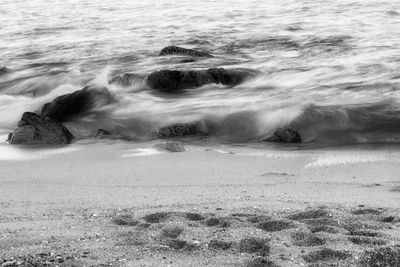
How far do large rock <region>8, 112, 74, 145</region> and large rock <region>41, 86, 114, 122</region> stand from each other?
2.61ft

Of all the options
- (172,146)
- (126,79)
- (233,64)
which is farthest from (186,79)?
(172,146)

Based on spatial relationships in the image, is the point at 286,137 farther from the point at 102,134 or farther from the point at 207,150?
the point at 102,134

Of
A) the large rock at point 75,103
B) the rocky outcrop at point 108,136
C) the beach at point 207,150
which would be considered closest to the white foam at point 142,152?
the beach at point 207,150

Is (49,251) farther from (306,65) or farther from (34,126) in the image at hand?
(306,65)

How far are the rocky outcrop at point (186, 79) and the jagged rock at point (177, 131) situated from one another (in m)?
1.95

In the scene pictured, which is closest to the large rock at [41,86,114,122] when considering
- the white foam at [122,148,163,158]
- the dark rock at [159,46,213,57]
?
the white foam at [122,148,163,158]

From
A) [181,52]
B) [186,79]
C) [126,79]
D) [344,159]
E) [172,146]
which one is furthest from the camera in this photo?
[181,52]

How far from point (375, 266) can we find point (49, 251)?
1.53 meters

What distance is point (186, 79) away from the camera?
8.44 meters

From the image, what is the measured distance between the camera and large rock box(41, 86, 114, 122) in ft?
23.0

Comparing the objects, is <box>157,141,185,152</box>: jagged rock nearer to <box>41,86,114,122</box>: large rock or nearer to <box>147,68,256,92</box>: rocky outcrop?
<box>41,86,114,122</box>: large rock

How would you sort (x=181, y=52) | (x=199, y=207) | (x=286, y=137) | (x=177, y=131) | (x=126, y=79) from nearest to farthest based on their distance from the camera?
(x=199, y=207) < (x=286, y=137) < (x=177, y=131) < (x=126, y=79) < (x=181, y=52)

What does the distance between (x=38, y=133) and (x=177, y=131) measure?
1305 millimetres

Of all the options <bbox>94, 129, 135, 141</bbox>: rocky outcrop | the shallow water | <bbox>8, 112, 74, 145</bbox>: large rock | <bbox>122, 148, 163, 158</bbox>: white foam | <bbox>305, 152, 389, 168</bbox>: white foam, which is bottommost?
the shallow water
